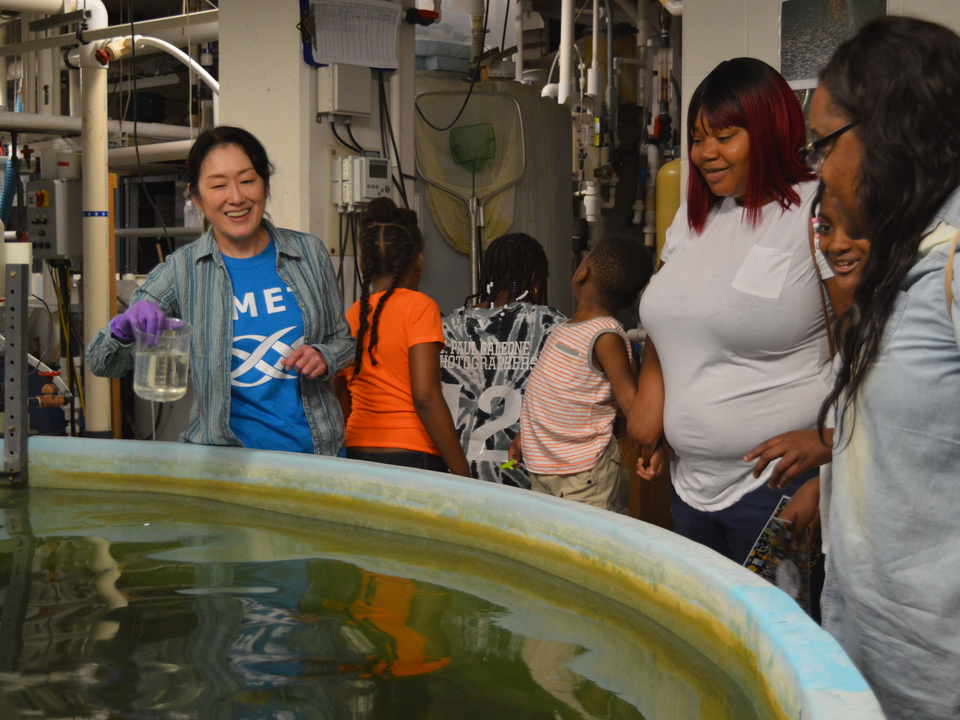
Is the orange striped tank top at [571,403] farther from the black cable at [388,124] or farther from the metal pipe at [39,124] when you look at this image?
the metal pipe at [39,124]

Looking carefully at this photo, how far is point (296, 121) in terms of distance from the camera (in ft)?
11.5

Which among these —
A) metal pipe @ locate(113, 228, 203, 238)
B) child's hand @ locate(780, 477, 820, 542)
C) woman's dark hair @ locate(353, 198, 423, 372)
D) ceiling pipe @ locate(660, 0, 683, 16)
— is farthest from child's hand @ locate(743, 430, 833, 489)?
metal pipe @ locate(113, 228, 203, 238)

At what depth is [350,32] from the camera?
3.55 metres

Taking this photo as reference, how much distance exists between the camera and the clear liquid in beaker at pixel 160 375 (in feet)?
5.33

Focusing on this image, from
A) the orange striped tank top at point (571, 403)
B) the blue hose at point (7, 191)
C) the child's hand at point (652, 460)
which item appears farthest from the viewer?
the blue hose at point (7, 191)

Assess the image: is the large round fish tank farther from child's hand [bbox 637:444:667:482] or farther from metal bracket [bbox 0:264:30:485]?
child's hand [bbox 637:444:667:482]

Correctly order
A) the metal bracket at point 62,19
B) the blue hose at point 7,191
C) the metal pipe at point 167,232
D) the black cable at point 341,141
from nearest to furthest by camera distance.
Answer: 1. the black cable at point 341,141
2. the blue hose at point 7,191
3. the metal bracket at point 62,19
4. the metal pipe at point 167,232

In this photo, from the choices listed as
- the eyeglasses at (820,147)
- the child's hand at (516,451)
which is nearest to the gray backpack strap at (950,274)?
the eyeglasses at (820,147)

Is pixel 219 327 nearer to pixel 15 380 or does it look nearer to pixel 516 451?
pixel 15 380

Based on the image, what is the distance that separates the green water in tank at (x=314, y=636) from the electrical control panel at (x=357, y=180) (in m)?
2.18

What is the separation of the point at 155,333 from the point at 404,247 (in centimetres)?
86

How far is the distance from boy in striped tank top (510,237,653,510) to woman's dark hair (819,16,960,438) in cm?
120

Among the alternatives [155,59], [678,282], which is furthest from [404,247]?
[155,59]

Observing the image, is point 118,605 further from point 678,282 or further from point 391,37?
point 391,37
